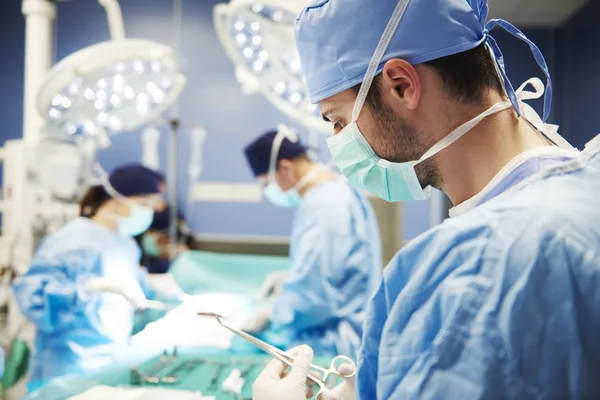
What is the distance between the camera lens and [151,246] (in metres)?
3.71

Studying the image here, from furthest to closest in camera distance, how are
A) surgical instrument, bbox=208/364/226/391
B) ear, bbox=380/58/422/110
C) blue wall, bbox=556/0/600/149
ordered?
blue wall, bbox=556/0/600/149 < surgical instrument, bbox=208/364/226/391 < ear, bbox=380/58/422/110

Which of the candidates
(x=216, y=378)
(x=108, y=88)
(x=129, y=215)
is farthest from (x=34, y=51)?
(x=216, y=378)

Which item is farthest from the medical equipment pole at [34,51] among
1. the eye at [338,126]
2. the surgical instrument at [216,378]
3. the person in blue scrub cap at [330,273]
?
the eye at [338,126]

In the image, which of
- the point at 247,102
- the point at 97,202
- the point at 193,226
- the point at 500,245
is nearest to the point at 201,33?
the point at 247,102

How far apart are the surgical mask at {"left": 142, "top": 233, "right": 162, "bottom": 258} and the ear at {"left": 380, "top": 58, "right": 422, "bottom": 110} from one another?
10.7 feet

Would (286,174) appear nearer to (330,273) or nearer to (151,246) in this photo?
(330,273)

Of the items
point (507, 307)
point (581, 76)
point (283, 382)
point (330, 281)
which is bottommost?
point (330, 281)

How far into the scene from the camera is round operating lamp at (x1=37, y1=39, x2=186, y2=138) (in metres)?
1.82

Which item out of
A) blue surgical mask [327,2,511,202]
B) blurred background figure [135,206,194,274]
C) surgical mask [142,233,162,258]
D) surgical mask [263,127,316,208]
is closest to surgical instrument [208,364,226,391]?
blue surgical mask [327,2,511,202]

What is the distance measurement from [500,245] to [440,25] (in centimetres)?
41

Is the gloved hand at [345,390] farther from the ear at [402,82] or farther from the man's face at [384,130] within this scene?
the ear at [402,82]

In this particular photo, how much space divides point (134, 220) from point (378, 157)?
5.98ft

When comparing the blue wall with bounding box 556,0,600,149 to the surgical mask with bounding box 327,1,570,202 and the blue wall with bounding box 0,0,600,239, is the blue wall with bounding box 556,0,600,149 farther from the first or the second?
the blue wall with bounding box 0,0,600,239

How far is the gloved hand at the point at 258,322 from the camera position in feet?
6.77
